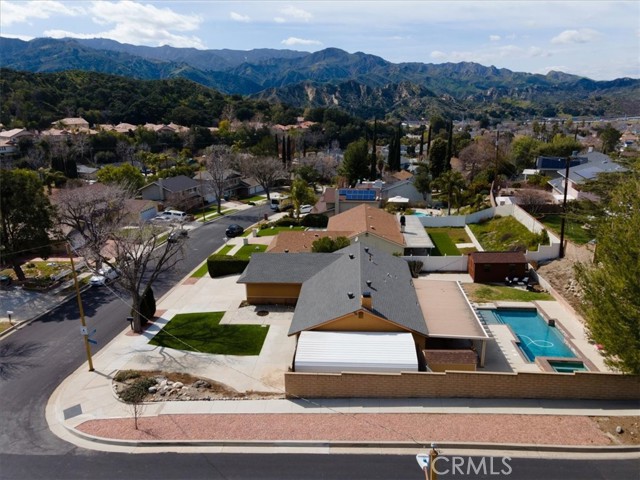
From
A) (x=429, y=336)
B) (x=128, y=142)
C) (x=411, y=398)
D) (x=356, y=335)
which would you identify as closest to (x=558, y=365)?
(x=429, y=336)

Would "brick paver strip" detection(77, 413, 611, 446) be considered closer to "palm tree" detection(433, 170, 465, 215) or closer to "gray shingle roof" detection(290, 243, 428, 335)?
"gray shingle roof" detection(290, 243, 428, 335)

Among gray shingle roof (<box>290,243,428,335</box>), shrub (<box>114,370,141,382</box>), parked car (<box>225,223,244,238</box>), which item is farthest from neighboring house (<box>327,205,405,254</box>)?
shrub (<box>114,370,141,382</box>)

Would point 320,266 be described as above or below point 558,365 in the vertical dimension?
above

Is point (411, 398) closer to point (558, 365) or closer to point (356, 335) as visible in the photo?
point (356, 335)

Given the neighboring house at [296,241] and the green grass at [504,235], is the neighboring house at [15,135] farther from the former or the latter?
the green grass at [504,235]

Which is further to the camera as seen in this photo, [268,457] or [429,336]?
[429,336]
